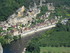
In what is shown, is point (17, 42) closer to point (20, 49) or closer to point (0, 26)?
point (20, 49)

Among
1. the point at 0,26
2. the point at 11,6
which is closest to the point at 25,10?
the point at 11,6

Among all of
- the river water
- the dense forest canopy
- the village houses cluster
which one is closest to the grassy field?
the river water

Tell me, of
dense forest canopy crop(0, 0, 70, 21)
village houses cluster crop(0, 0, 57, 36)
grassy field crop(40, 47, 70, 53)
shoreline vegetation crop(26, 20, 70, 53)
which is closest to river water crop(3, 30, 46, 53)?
shoreline vegetation crop(26, 20, 70, 53)

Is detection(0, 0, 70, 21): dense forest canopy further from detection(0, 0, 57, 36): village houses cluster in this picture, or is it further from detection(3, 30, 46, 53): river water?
detection(3, 30, 46, 53): river water

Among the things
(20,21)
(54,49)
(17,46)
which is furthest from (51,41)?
(20,21)

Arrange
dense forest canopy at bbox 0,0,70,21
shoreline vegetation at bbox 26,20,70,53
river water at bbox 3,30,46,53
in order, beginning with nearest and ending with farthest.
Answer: shoreline vegetation at bbox 26,20,70,53
river water at bbox 3,30,46,53
dense forest canopy at bbox 0,0,70,21

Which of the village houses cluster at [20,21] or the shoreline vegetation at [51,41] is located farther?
the village houses cluster at [20,21]

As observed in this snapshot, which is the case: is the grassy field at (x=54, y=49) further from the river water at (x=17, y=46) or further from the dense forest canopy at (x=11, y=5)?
the dense forest canopy at (x=11, y=5)

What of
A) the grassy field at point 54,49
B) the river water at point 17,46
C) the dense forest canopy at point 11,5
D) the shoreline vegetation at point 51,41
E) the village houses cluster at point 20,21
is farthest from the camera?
the dense forest canopy at point 11,5

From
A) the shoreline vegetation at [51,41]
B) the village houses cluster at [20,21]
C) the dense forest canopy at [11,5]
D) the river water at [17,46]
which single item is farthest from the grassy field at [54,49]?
the dense forest canopy at [11,5]

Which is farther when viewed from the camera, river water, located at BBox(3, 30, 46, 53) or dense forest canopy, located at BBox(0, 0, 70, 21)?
dense forest canopy, located at BBox(0, 0, 70, 21)

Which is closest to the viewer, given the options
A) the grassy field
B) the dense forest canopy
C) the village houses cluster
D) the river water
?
the grassy field

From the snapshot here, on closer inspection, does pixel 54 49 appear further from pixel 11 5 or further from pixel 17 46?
pixel 11 5

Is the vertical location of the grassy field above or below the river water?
above
